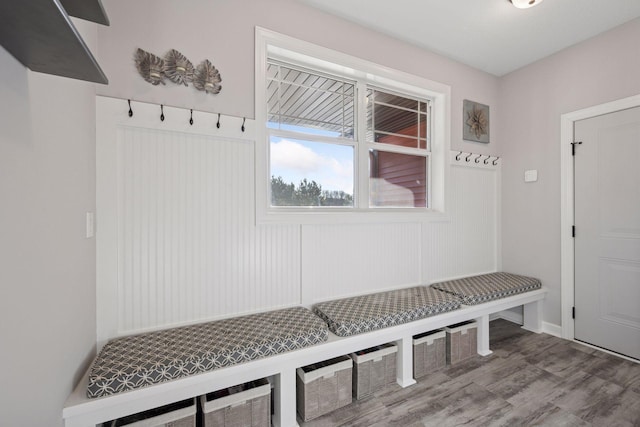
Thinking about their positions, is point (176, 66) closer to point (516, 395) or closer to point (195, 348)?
point (195, 348)

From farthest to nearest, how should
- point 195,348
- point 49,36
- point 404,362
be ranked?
point 404,362 < point 195,348 < point 49,36

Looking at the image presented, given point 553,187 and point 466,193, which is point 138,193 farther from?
point 553,187

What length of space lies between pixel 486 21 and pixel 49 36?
2.83m

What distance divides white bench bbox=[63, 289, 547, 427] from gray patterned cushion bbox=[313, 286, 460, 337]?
0.15 feet

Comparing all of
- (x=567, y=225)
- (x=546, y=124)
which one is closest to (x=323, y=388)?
(x=567, y=225)

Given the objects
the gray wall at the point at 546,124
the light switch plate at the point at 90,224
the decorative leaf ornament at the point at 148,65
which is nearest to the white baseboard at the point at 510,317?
the gray wall at the point at 546,124

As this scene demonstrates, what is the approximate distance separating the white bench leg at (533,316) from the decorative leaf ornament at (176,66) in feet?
12.0

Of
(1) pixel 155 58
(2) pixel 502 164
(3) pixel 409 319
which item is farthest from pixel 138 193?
(2) pixel 502 164

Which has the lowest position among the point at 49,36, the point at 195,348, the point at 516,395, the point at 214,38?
the point at 516,395

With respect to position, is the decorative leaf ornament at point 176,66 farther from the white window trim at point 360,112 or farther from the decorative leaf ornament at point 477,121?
the decorative leaf ornament at point 477,121

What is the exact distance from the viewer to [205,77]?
Result: 5.75 ft

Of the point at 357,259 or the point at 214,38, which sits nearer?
the point at 214,38

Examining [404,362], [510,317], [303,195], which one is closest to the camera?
[404,362]

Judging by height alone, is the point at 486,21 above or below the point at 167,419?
above
